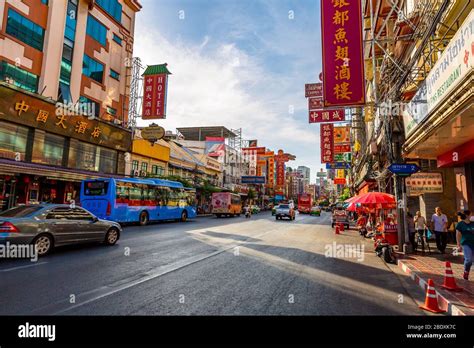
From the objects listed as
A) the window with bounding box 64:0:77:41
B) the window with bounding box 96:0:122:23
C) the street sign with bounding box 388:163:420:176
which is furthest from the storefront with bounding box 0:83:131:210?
the street sign with bounding box 388:163:420:176

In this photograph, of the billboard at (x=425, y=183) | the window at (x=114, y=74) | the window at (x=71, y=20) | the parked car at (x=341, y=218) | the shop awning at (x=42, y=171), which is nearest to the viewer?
the billboard at (x=425, y=183)

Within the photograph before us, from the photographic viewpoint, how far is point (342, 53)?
12.4 metres

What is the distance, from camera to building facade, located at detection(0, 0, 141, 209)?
1805 centimetres

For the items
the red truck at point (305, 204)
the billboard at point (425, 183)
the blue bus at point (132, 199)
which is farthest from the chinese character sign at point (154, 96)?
the red truck at point (305, 204)

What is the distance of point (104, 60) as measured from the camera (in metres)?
26.5

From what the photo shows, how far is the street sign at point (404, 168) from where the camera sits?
1076 centimetres

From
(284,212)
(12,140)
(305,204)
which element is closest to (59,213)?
(12,140)

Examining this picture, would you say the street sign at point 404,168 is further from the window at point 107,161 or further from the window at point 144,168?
the window at point 144,168

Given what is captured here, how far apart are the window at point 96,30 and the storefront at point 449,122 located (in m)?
25.8

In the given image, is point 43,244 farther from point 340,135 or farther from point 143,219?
point 340,135

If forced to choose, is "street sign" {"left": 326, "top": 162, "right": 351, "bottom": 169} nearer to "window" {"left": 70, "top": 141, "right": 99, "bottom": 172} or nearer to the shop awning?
"window" {"left": 70, "top": 141, "right": 99, "bottom": 172}
